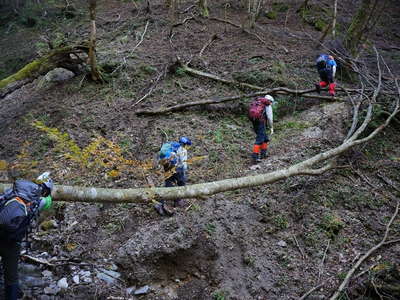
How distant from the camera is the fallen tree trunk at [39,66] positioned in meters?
9.28

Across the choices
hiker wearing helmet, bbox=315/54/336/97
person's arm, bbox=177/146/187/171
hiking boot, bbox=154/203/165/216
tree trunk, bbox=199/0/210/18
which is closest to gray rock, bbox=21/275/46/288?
hiking boot, bbox=154/203/165/216

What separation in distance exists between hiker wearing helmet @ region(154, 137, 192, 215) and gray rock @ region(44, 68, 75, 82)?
6897 mm

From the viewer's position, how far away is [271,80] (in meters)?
10.6

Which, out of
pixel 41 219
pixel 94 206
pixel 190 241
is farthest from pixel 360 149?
pixel 41 219

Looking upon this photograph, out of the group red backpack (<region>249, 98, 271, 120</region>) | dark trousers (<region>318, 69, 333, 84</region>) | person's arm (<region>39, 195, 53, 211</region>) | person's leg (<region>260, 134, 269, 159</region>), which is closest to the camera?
person's arm (<region>39, 195, 53, 211</region>)

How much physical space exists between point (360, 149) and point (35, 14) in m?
17.3

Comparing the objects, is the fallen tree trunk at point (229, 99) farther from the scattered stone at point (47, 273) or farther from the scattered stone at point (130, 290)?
the scattered stone at point (130, 290)

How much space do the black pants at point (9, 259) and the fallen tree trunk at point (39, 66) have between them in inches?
254

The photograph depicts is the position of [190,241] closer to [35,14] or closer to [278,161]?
[278,161]

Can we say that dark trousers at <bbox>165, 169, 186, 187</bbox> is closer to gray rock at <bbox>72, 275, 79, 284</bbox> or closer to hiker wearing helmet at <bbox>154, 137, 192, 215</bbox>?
hiker wearing helmet at <bbox>154, 137, 192, 215</bbox>

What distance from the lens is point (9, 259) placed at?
13.9 ft

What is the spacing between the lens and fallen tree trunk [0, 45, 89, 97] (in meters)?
9.28

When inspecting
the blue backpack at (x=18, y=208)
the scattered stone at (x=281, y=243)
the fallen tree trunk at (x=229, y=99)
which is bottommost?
the scattered stone at (x=281, y=243)

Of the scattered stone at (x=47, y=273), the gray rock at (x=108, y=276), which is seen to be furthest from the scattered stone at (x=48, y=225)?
the gray rock at (x=108, y=276)
